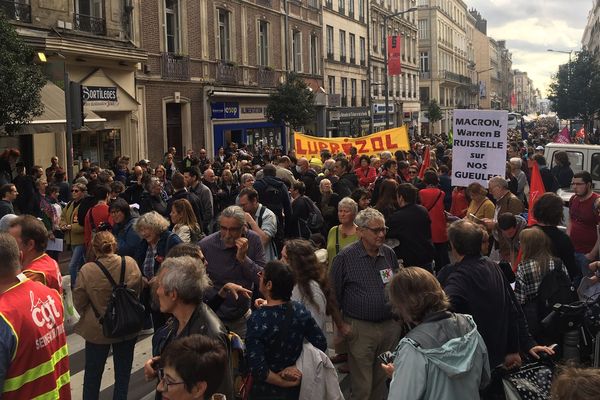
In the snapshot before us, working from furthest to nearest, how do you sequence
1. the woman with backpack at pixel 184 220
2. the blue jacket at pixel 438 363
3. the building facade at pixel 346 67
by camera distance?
the building facade at pixel 346 67 → the woman with backpack at pixel 184 220 → the blue jacket at pixel 438 363

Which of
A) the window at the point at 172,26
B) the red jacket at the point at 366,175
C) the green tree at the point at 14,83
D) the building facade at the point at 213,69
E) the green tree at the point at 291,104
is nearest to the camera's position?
the green tree at the point at 14,83

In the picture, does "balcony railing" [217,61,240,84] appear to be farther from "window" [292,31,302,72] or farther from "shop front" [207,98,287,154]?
"window" [292,31,302,72]

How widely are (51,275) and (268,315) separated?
1.48 m

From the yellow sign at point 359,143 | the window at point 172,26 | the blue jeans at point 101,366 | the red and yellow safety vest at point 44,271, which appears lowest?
the blue jeans at point 101,366

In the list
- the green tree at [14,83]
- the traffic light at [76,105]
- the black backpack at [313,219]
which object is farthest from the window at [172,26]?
the black backpack at [313,219]

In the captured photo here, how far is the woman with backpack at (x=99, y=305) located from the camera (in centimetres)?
512

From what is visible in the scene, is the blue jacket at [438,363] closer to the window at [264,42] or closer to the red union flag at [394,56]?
the window at [264,42]

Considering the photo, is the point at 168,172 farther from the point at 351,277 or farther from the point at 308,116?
the point at 351,277

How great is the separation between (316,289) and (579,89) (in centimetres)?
4795

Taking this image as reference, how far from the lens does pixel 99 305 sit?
5.14 meters

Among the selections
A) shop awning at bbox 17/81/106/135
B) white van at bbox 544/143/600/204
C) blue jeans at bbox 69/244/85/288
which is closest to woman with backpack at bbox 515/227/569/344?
blue jeans at bbox 69/244/85/288

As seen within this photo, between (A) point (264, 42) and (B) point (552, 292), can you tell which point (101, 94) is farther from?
(B) point (552, 292)

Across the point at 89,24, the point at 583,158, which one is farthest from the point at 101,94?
the point at 583,158

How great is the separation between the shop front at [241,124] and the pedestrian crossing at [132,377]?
19.6 meters
